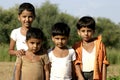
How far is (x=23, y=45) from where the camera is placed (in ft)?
16.3

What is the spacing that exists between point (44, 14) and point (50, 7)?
1.71m

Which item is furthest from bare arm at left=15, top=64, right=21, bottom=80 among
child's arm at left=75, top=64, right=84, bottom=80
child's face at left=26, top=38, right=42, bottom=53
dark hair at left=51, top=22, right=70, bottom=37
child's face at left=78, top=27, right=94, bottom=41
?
child's face at left=78, top=27, right=94, bottom=41

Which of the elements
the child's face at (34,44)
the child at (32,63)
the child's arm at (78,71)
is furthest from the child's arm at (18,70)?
the child's arm at (78,71)

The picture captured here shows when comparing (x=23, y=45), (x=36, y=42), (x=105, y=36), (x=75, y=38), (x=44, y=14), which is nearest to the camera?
(x=36, y=42)

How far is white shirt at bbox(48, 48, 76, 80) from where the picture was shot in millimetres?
4707

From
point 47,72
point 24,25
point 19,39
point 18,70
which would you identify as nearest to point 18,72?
point 18,70

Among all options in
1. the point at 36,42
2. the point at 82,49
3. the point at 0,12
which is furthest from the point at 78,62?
the point at 0,12

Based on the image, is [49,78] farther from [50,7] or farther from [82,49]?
[50,7]

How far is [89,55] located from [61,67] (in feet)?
1.26

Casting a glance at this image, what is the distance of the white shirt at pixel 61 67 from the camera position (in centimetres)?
471

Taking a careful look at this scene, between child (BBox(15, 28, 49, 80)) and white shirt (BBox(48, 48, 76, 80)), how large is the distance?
76mm

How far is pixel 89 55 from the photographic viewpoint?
4789 mm

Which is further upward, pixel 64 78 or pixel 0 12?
pixel 0 12

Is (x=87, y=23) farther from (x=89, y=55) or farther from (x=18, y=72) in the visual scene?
(x=18, y=72)
